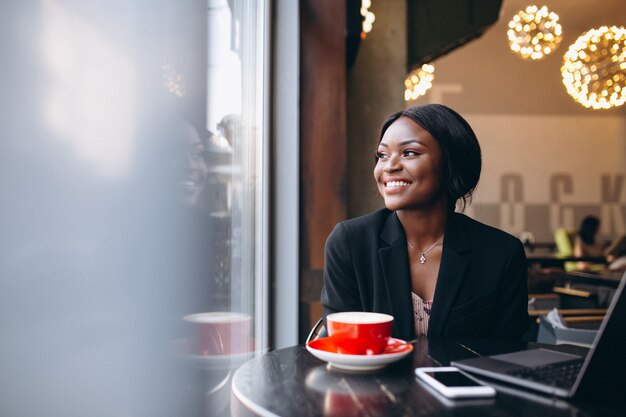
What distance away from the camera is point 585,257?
640cm

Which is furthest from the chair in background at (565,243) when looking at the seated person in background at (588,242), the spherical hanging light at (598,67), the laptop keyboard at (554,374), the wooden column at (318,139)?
the laptop keyboard at (554,374)

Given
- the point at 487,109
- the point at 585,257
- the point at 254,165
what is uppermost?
the point at 487,109

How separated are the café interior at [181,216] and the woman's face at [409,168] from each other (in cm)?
42

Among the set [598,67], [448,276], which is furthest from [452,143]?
[598,67]

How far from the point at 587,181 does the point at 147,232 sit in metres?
8.41

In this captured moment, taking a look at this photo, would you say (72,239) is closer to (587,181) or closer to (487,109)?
(487,109)

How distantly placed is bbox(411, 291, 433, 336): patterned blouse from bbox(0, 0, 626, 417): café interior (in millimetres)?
258

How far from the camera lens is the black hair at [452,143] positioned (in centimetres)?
151

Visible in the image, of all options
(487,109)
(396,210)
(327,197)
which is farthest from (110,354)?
(487,109)

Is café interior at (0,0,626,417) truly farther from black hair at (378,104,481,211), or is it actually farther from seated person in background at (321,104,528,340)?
black hair at (378,104,481,211)

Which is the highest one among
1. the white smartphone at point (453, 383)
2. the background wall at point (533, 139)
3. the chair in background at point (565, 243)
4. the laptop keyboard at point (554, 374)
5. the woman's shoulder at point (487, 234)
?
the background wall at point (533, 139)

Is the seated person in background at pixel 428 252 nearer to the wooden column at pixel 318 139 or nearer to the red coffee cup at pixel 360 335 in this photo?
the red coffee cup at pixel 360 335

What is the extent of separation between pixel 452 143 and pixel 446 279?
1.26 feet

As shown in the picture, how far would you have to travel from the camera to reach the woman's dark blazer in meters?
1.39
